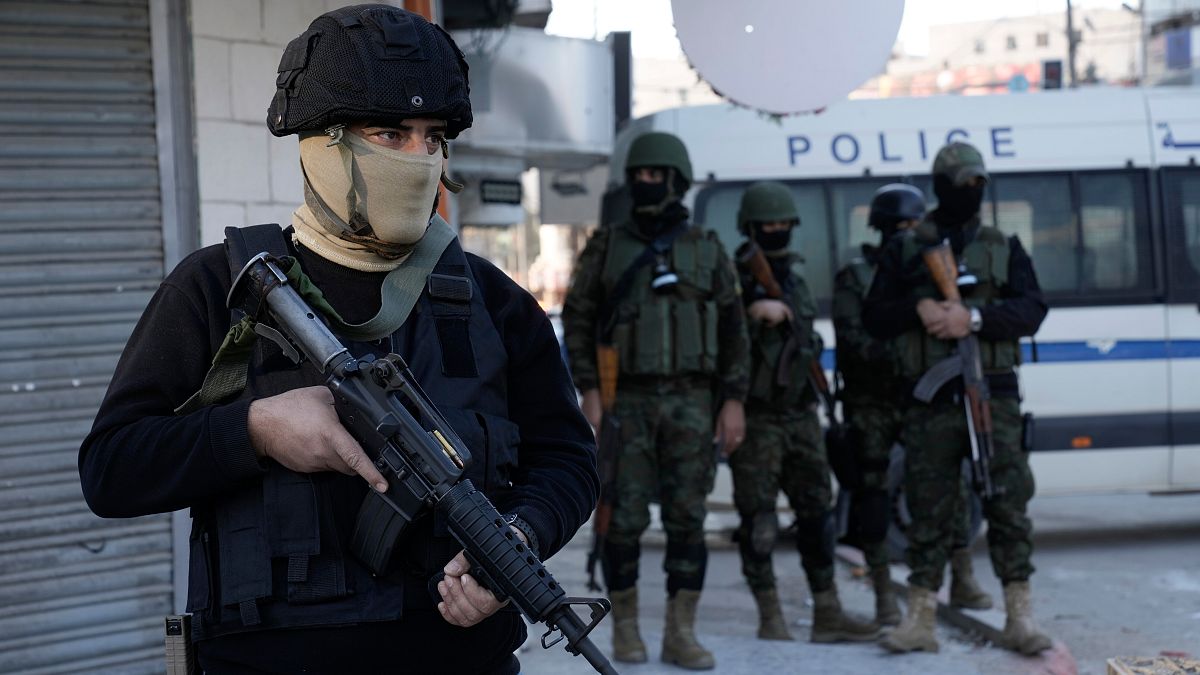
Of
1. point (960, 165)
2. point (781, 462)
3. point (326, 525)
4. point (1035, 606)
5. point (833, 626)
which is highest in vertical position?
point (960, 165)

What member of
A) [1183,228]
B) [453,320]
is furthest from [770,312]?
[453,320]

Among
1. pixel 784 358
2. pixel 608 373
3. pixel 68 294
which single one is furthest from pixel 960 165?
pixel 68 294

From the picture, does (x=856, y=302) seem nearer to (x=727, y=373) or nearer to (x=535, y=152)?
(x=727, y=373)

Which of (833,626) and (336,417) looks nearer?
(336,417)

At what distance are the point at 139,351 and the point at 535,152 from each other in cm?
810

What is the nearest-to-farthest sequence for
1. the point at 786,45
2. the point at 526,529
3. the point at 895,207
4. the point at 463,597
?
the point at 463,597 → the point at 526,529 → the point at 786,45 → the point at 895,207

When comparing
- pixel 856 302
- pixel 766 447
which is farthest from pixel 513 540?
pixel 856 302

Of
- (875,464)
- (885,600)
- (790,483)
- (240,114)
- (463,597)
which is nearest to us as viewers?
(463,597)

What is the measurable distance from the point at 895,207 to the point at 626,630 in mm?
2518

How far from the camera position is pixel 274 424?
5.93 feet

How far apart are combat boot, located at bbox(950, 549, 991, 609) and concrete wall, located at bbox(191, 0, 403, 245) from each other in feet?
12.3

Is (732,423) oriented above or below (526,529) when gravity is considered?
below

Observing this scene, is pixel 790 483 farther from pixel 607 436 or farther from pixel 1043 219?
pixel 1043 219

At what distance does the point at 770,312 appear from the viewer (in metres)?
5.88
